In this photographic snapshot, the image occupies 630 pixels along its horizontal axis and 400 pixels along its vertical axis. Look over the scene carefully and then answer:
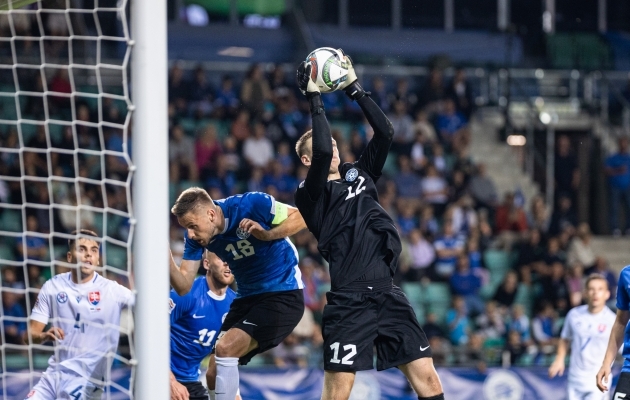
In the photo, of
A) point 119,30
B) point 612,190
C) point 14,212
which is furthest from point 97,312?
point 612,190

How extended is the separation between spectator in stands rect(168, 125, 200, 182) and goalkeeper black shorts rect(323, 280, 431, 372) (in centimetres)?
876

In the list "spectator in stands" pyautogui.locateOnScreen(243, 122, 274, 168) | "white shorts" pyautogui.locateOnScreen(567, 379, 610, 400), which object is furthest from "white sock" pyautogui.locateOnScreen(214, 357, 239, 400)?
"spectator in stands" pyautogui.locateOnScreen(243, 122, 274, 168)

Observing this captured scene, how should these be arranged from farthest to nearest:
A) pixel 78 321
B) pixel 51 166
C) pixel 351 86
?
pixel 51 166 < pixel 78 321 < pixel 351 86

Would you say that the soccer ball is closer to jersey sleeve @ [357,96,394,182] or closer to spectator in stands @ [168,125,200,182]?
jersey sleeve @ [357,96,394,182]

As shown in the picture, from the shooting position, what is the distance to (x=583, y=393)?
10086mm

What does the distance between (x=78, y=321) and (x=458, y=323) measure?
751 centimetres

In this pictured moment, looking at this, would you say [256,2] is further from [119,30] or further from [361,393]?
[361,393]

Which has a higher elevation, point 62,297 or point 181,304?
point 62,297

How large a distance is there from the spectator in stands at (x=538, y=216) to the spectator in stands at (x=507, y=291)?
170cm

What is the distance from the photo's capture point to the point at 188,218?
6.48 meters

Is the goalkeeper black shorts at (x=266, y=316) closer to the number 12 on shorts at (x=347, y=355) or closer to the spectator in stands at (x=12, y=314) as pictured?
the number 12 on shorts at (x=347, y=355)

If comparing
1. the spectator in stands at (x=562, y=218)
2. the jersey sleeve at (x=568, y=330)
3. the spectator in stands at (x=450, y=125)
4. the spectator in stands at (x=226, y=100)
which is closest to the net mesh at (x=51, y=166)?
the spectator in stands at (x=226, y=100)

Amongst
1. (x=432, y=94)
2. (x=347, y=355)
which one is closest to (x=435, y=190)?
(x=432, y=94)

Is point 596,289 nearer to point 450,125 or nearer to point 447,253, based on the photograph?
point 447,253
